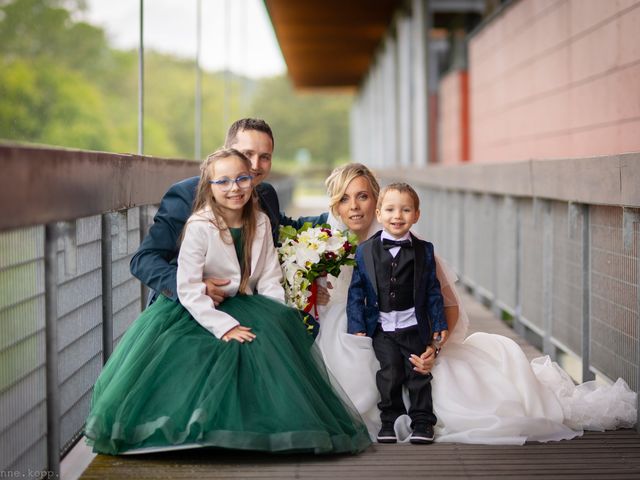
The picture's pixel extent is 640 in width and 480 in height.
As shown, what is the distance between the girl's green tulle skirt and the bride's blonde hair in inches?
44.9

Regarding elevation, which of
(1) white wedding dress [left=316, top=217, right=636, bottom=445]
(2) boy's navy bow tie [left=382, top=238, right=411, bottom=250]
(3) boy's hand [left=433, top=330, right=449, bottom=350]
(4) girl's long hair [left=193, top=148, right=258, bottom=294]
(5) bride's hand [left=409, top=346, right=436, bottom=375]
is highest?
(4) girl's long hair [left=193, top=148, right=258, bottom=294]

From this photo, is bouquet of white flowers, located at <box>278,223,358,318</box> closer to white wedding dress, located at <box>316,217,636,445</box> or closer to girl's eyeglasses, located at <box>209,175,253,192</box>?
white wedding dress, located at <box>316,217,636,445</box>

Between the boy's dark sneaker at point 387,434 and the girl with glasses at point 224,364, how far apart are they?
14 cm

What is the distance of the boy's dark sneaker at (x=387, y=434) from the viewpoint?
14.3 feet

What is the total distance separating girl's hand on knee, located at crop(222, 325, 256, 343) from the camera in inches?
163

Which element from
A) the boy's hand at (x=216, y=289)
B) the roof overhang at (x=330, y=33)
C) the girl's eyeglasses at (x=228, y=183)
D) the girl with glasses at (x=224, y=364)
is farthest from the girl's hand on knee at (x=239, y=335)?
the roof overhang at (x=330, y=33)

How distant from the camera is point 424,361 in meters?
4.53

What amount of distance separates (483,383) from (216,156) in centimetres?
154

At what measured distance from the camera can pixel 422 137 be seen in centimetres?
2091

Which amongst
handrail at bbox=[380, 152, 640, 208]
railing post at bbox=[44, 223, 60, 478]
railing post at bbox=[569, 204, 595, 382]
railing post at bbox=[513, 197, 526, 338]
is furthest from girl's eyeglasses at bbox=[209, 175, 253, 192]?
railing post at bbox=[513, 197, 526, 338]

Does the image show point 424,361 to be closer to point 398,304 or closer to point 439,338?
point 439,338

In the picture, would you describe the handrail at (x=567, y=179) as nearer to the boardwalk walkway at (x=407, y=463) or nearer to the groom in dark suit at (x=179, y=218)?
the boardwalk walkway at (x=407, y=463)

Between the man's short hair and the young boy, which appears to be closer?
the young boy

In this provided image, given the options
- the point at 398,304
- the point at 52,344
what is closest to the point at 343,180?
the point at 398,304
